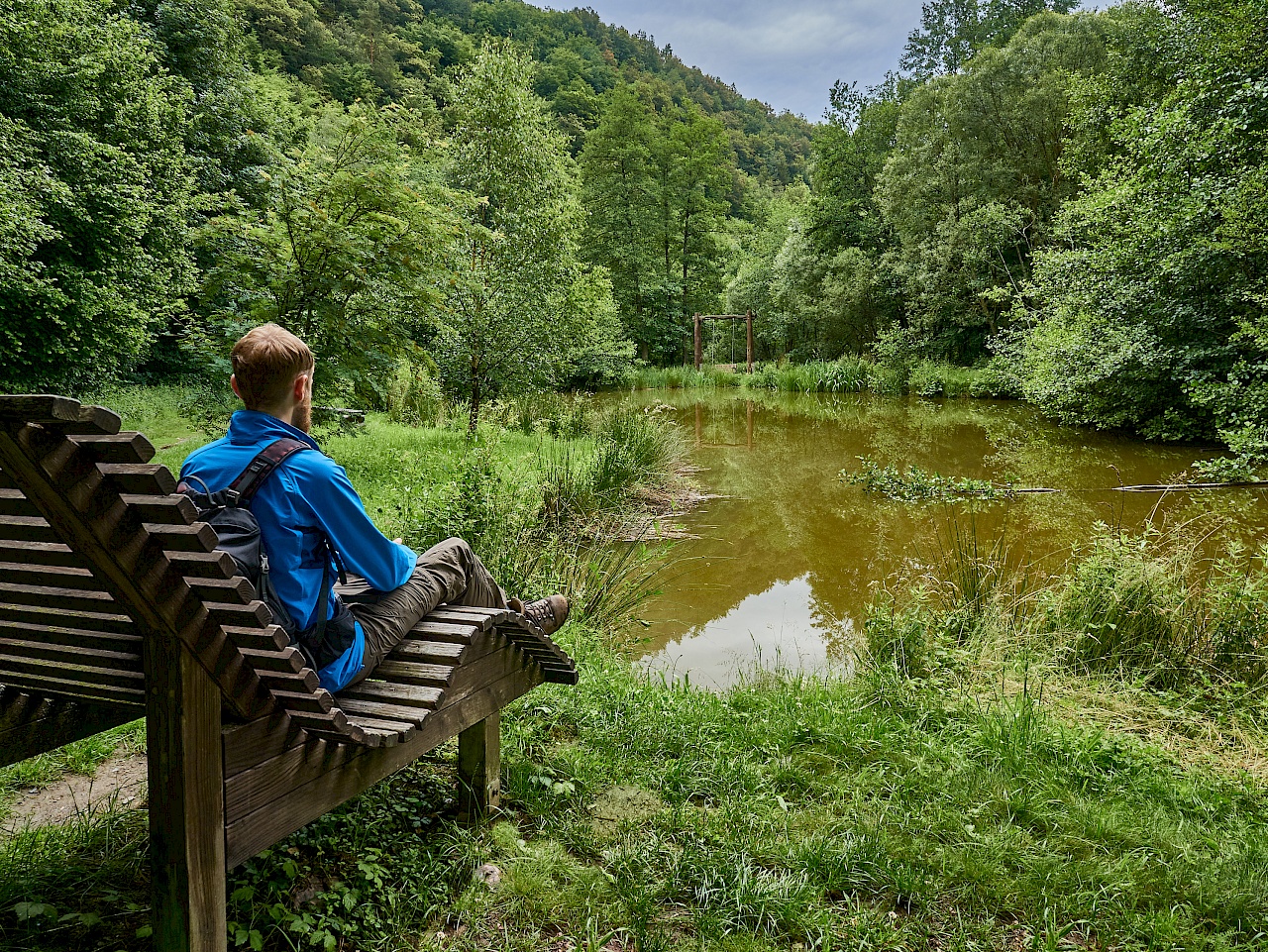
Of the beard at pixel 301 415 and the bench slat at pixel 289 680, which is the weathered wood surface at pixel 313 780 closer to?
the bench slat at pixel 289 680

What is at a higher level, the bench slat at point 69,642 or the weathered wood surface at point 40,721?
the bench slat at point 69,642

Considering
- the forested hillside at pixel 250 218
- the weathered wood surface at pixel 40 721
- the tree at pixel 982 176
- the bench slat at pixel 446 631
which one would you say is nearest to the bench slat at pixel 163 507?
the weathered wood surface at pixel 40 721

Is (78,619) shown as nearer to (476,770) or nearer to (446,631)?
(446,631)

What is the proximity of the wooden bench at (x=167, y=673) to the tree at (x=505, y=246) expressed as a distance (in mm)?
8359

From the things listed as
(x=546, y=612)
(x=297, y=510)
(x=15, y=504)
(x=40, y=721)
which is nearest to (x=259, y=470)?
(x=297, y=510)

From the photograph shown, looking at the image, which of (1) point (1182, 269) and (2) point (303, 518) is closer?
(2) point (303, 518)

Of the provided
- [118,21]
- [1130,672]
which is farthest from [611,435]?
[118,21]

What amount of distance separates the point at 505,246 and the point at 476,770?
10088 mm

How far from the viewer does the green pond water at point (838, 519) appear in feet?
17.0

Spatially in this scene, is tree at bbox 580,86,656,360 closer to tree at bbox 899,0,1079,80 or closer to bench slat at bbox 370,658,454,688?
tree at bbox 899,0,1079,80

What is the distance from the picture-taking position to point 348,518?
5.70ft

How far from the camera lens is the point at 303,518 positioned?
1663 millimetres

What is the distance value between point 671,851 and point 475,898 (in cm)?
60

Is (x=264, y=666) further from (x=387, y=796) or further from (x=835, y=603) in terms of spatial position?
(x=835, y=603)
